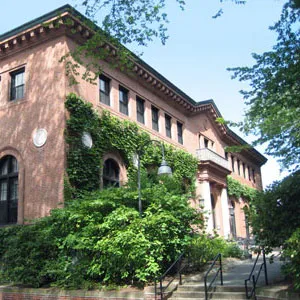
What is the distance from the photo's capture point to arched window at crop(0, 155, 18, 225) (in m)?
17.5

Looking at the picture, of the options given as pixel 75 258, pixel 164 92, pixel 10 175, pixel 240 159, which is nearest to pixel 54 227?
pixel 75 258

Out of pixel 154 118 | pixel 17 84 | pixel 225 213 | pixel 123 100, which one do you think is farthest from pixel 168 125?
pixel 17 84

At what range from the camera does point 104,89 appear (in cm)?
1997

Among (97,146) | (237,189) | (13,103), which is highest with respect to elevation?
(13,103)

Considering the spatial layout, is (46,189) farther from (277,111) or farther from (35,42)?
(277,111)

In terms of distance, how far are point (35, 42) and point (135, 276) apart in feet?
39.0

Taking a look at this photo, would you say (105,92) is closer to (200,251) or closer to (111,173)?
(111,173)

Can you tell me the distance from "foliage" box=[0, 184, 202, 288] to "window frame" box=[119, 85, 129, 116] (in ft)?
25.2

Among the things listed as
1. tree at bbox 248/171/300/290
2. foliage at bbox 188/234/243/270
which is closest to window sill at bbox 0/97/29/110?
foliage at bbox 188/234/243/270

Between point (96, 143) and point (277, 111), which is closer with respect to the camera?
point (277, 111)

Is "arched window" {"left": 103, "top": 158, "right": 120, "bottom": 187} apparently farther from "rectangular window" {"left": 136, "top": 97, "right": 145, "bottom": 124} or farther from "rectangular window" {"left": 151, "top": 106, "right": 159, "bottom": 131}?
"rectangular window" {"left": 151, "top": 106, "right": 159, "bottom": 131}

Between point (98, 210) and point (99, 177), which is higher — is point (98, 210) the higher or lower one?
the lower one

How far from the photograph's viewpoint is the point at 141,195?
13328 millimetres

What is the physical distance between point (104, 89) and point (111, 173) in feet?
13.6
